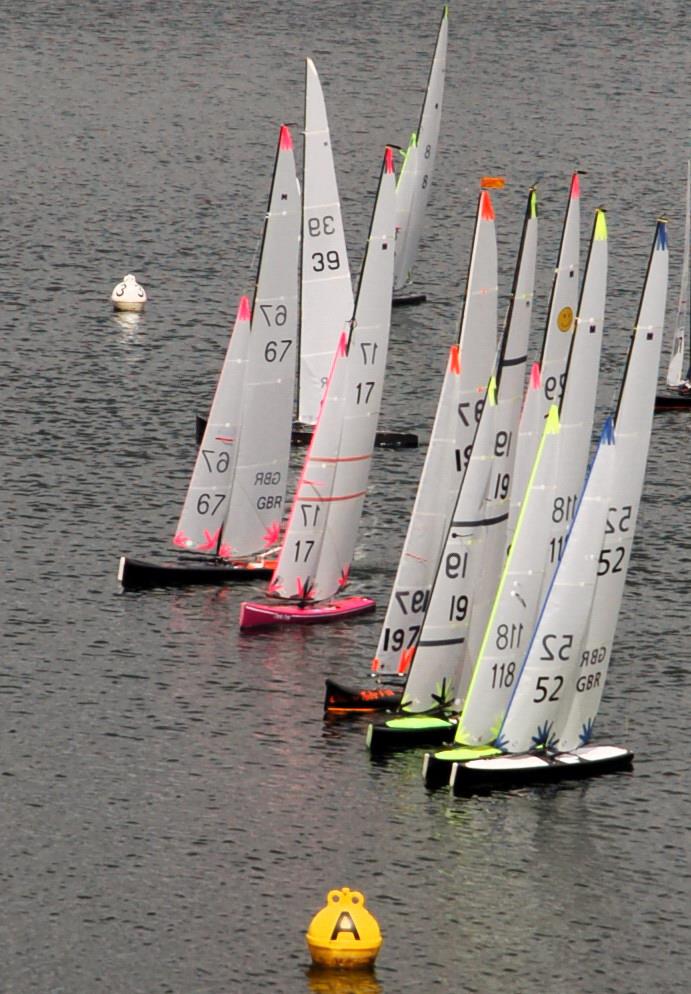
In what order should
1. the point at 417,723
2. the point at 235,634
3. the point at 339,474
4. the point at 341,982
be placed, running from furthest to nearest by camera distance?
the point at 339,474 < the point at 235,634 < the point at 417,723 < the point at 341,982

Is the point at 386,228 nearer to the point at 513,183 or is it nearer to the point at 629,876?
the point at 629,876

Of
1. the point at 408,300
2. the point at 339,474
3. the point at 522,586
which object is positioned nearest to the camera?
the point at 522,586

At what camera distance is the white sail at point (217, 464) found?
91.2 m

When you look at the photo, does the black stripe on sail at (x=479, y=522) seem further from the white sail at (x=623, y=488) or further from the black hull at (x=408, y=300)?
the black hull at (x=408, y=300)

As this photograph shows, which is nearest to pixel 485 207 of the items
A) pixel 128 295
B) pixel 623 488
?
pixel 623 488

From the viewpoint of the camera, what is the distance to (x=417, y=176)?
413 ft

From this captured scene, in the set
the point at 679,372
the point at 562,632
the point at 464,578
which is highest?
the point at 679,372

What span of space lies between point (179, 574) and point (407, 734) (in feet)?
53.5

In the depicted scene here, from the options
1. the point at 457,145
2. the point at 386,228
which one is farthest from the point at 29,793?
the point at 457,145

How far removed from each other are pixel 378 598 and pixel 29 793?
19499mm

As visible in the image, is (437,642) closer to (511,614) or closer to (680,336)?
(511,614)

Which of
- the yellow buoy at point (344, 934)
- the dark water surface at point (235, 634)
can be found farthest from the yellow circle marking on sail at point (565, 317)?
the yellow buoy at point (344, 934)

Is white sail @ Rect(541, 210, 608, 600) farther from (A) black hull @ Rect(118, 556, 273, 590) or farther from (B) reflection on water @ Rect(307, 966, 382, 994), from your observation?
(B) reflection on water @ Rect(307, 966, 382, 994)

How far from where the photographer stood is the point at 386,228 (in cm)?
8769
